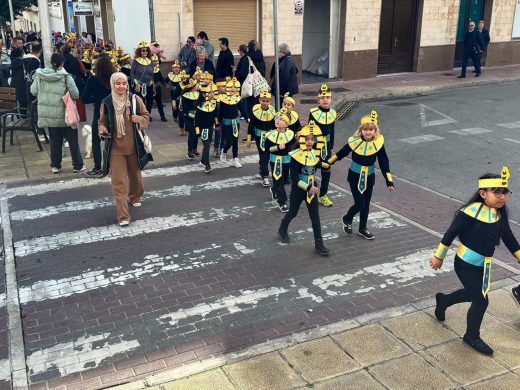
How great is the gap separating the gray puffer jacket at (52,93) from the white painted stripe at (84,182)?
1.06 metres

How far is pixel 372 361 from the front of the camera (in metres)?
4.83

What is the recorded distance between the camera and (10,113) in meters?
12.6

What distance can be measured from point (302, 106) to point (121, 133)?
9.18 metres

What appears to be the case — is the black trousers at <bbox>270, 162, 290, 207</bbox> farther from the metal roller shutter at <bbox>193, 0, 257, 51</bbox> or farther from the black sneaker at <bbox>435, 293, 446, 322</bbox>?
the metal roller shutter at <bbox>193, 0, 257, 51</bbox>

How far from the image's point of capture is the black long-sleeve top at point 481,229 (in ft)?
15.7

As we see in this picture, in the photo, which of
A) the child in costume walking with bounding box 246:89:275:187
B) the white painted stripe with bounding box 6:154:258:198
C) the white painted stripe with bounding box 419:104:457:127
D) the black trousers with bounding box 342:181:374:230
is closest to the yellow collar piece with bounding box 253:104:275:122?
the child in costume walking with bounding box 246:89:275:187

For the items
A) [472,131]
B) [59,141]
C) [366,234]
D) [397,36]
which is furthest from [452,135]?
[397,36]

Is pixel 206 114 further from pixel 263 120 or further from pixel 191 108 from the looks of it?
pixel 263 120

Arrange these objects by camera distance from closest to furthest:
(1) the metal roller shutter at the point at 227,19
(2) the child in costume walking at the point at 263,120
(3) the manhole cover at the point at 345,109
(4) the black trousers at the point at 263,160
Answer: (2) the child in costume walking at the point at 263,120
(4) the black trousers at the point at 263,160
(3) the manhole cover at the point at 345,109
(1) the metal roller shutter at the point at 227,19

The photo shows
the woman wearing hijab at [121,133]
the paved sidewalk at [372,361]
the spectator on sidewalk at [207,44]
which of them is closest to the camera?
the paved sidewalk at [372,361]

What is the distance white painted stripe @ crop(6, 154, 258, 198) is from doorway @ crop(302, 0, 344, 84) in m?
10.2

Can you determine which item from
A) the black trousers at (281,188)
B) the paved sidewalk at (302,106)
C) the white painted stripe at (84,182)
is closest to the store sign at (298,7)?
the paved sidewalk at (302,106)

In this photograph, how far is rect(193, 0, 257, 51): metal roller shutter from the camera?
17.3 meters

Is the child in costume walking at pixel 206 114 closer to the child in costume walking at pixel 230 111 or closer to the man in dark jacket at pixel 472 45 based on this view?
the child in costume walking at pixel 230 111
